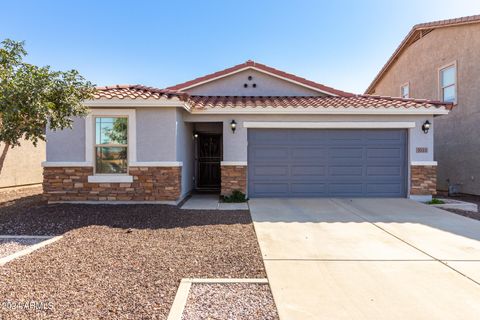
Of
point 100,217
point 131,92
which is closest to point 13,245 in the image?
point 100,217

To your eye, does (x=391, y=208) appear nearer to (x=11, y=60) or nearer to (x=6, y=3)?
(x=11, y=60)

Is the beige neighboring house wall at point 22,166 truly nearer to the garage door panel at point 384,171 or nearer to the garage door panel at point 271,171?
the garage door panel at point 271,171

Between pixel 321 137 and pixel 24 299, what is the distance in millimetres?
9012

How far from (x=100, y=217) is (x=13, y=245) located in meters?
2.06

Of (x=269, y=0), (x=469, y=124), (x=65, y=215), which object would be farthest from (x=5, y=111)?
(x=469, y=124)

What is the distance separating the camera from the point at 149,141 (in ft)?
28.6

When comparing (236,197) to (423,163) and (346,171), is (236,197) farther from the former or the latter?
(423,163)

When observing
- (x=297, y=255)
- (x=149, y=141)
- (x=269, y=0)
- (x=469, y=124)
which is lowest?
(x=297, y=255)

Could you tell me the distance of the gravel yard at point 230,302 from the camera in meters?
2.99

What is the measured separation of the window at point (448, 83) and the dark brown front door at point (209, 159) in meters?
10.4

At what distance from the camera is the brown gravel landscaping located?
3.17 metres

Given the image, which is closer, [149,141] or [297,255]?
[297,255]


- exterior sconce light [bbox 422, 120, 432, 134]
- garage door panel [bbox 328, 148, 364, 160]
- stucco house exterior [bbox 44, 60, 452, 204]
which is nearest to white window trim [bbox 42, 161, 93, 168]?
stucco house exterior [bbox 44, 60, 452, 204]

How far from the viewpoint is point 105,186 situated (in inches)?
341
